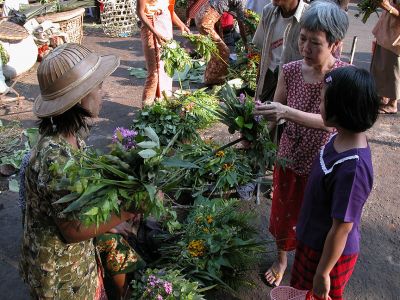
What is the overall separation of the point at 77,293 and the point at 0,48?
4.98 metres

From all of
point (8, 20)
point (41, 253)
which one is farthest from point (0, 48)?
point (41, 253)

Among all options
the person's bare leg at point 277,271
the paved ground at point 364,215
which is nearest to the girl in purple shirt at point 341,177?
the person's bare leg at point 277,271

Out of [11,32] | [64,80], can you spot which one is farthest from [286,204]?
[11,32]

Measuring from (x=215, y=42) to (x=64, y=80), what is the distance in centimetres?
430

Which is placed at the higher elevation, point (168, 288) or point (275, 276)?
point (168, 288)

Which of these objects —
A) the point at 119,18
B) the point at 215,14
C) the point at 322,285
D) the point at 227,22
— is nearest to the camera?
the point at 322,285

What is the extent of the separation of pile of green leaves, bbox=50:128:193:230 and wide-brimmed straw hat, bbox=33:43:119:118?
225 millimetres

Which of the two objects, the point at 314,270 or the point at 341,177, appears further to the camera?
the point at 314,270

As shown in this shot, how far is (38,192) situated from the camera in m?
1.63

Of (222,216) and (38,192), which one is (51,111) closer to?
(38,192)

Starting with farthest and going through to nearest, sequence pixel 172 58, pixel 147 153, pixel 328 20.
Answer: pixel 172 58 < pixel 328 20 < pixel 147 153

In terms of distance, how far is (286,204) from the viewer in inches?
106

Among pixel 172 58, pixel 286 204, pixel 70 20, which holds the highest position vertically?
A: pixel 172 58

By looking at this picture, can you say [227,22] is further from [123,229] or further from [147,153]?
[147,153]
